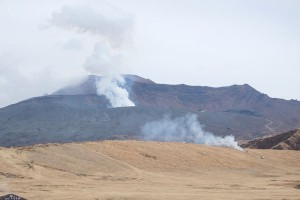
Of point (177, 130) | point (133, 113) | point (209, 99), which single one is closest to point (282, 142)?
point (177, 130)

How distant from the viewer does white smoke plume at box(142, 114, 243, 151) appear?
307 ft

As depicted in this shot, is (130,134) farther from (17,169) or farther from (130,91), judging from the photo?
(130,91)

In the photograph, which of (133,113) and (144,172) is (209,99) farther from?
(144,172)

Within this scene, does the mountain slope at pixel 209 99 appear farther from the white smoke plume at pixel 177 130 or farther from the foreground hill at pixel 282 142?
the foreground hill at pixel 282 142

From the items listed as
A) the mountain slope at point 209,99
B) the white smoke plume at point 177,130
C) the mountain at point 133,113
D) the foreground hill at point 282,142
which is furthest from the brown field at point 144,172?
the mountain slope at point 209,99

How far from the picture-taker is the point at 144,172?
38.1 m

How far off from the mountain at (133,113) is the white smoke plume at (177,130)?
7.73ft

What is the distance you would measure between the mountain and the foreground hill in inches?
1102

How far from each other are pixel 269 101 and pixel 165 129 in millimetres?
89206

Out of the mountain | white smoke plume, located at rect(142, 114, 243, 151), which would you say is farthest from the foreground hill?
the mountain

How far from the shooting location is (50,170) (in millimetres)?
34562

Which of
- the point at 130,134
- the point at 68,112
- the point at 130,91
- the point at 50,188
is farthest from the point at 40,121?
the point at 50,188

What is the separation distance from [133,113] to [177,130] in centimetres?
1633

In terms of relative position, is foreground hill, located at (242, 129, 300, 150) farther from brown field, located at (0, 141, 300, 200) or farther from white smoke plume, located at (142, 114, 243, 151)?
brown field, located at (0, 141, 300, 200)
